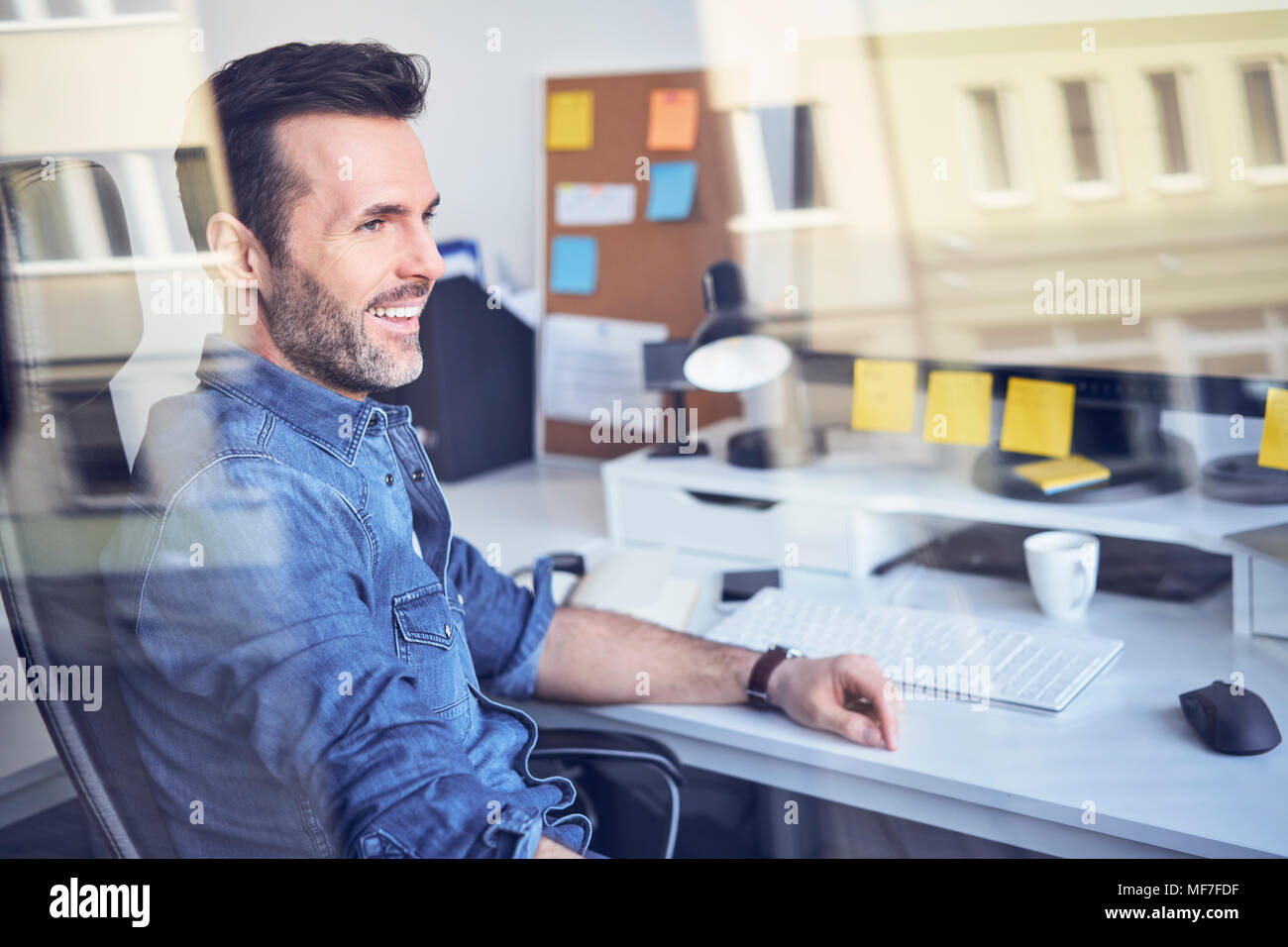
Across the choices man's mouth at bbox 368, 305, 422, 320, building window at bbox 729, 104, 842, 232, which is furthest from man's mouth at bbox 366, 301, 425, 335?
building window at bbox 729, 104, 842, 232

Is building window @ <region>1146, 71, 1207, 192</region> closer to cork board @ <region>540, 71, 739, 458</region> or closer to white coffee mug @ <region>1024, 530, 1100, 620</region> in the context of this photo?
white coffee mug @ <region>1024, 530, 1100, 620</region>

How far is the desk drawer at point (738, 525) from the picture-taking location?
49.3 inches

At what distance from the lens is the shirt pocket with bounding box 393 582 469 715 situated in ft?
2.62

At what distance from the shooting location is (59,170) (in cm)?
74

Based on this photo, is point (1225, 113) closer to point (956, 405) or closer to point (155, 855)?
point (956, 405)

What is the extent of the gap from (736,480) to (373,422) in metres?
0.57

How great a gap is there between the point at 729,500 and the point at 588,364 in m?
0.45

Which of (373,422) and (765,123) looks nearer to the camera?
(373,422)

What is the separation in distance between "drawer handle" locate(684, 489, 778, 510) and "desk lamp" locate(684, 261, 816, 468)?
0.16 feet

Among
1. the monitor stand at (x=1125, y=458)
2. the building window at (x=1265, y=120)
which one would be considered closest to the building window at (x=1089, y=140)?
the building window at (x=1265, y=120)

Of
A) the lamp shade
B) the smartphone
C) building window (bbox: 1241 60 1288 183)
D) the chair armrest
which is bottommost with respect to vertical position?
the chair armrest

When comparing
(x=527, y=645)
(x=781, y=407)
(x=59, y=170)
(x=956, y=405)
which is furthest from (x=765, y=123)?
(x=59, y=170)

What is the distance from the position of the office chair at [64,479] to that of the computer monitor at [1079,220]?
0.81 m
